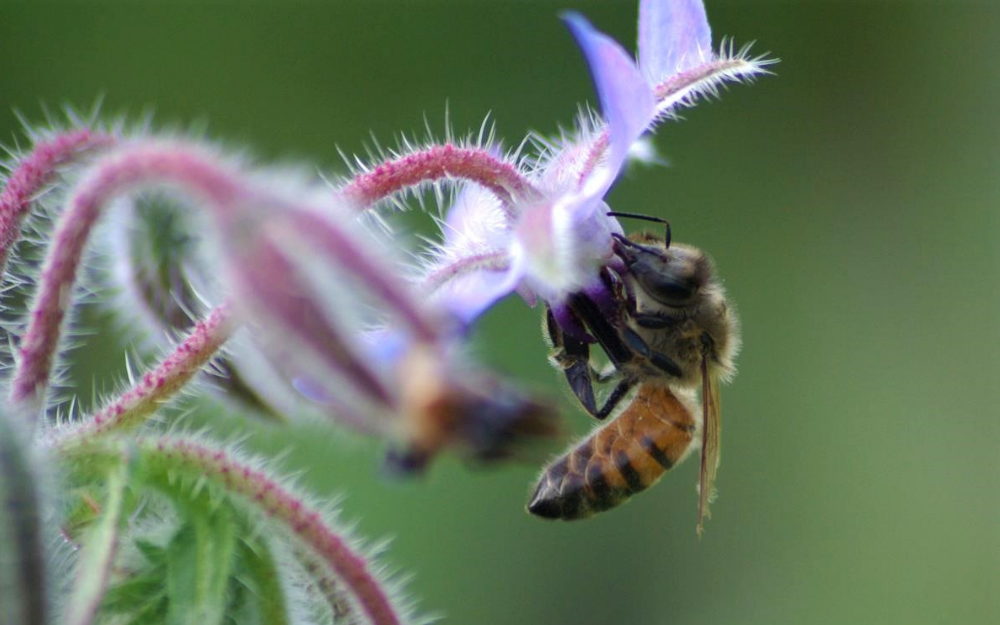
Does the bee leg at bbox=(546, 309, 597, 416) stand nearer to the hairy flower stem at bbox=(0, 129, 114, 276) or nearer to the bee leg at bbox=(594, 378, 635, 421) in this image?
Answer: the bee leg at bbox=(594, 378, 635, 421)

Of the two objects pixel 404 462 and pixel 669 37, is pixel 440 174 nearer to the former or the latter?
pixel 669 37

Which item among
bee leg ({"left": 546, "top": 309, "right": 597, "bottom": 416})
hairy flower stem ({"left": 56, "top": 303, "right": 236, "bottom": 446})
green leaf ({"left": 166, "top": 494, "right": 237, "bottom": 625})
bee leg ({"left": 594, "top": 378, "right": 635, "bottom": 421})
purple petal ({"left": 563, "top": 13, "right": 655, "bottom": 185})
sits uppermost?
bee leg ({"left": 594, "top": 378, "right": 635, "bottom": 421})

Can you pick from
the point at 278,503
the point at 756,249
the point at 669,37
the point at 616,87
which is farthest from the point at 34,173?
the point at 756,249

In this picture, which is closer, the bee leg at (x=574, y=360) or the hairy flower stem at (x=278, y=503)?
the hairy flower stem at (x=278, y=503)

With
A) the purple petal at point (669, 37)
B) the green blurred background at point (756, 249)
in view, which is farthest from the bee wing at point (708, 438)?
the green blurred background at point (756, 249)

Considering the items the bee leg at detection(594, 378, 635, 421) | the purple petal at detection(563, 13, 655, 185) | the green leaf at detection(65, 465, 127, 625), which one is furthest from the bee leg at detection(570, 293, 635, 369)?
the green leaf at detection(65, 465, 127, 625)

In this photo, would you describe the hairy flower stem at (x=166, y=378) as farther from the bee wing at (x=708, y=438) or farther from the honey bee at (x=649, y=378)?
the bee wing at (x=708, y=438)
